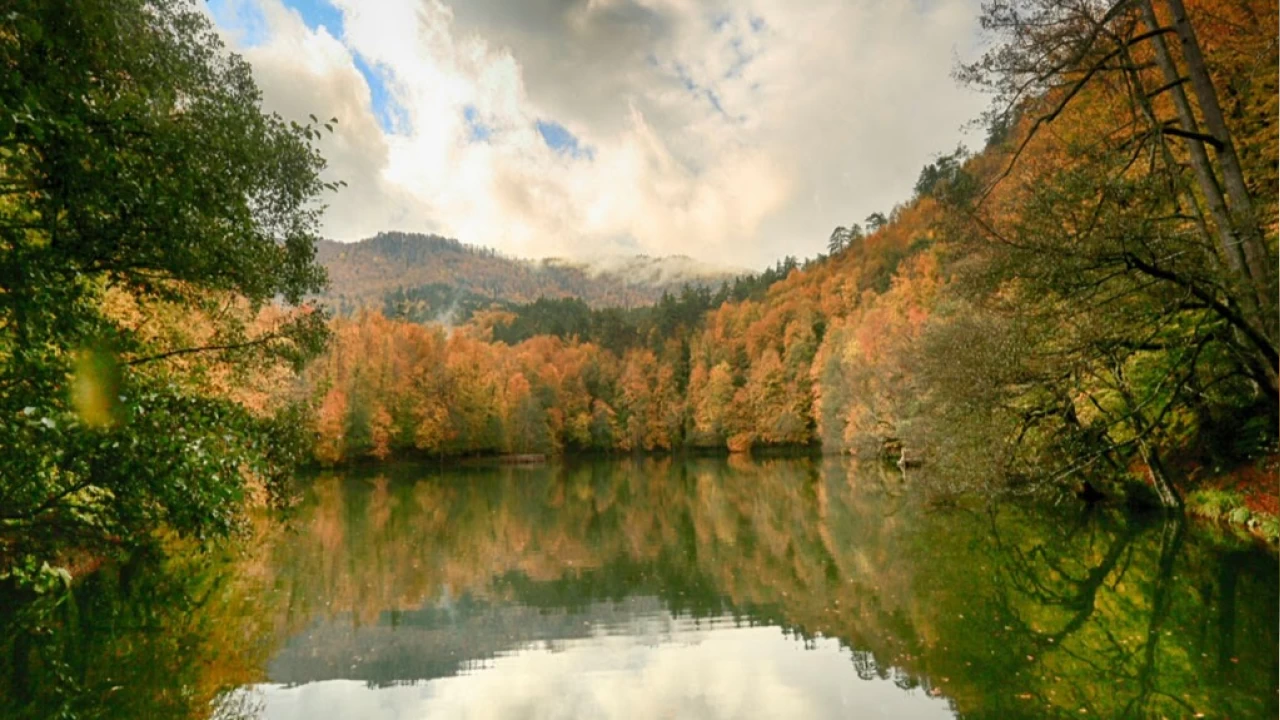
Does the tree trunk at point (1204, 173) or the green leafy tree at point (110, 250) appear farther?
the tree trunk at point (1204, 173)

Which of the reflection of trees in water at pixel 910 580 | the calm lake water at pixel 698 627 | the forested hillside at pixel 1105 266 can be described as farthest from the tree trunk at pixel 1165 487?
the reflection of trees in water at pixel 910 580

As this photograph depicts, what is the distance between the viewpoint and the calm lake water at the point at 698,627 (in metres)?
9.24

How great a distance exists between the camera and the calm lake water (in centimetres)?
924

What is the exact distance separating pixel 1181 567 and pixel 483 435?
68.3 m

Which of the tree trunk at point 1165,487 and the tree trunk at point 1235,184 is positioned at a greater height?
the tree trunk at point 1235,184

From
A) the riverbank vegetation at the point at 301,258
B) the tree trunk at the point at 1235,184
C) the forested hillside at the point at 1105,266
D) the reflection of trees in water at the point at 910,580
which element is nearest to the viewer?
the riverbank vegetation at the point at 301,258

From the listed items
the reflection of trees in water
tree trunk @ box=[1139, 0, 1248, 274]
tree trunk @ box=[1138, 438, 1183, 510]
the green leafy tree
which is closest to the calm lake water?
the reflection of trees in water

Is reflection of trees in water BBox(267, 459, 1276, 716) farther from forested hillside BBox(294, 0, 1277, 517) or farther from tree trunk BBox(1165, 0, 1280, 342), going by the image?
tree trunk BBox(1165, 0, 1280, 342)

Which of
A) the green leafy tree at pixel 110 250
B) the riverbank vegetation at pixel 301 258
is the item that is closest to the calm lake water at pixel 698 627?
the riverbank vegetation at pixel 301 258

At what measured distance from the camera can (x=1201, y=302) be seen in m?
8.20

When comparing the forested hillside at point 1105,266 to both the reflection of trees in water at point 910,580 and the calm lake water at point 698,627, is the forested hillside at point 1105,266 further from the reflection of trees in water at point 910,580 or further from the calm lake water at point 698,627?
the calm lake water at point 698,627

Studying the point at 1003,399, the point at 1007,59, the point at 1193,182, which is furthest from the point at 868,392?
the point at 1007,59

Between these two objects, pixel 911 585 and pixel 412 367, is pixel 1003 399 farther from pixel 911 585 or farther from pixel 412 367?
pixel 412 367

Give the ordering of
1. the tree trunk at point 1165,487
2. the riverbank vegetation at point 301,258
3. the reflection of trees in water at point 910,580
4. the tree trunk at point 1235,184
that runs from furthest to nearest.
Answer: the tree trunk at point 1165,487, the reflection of trees in water at point 910,580, the tree trunk at point 1235,184, the riverbank vegetation at point 301,258
